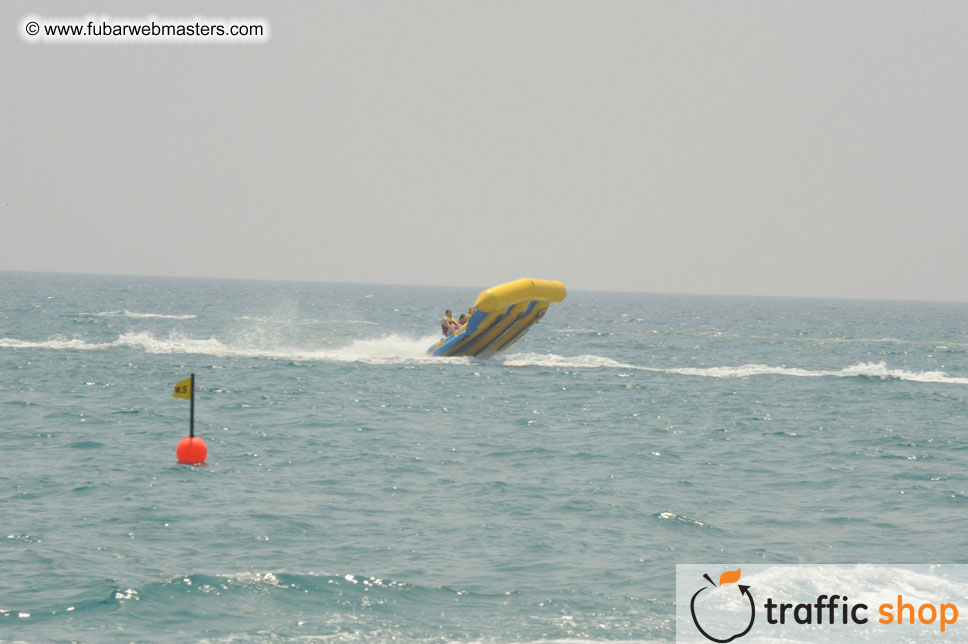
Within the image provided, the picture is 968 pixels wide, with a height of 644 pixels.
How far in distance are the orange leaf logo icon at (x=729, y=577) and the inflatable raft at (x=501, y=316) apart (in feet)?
45.8

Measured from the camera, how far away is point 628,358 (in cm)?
3216

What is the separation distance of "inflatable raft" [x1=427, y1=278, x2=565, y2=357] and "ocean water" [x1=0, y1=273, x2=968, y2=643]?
1118 millimetres

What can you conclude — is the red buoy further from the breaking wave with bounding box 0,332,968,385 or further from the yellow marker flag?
the breaking wave with bounding box 0,332,968,385

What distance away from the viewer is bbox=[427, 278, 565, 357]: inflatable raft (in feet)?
74.9

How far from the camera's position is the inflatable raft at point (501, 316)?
22844 millimetres

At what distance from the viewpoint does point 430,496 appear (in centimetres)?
1105

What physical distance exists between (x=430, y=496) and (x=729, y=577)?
3622mm

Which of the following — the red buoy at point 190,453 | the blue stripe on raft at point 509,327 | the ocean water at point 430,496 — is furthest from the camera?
the blue stripe on raft at point 509,327

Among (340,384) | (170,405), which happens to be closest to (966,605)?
(170,405)

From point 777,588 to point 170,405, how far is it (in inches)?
470

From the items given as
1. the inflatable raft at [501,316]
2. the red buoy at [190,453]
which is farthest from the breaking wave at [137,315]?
the red buoy at [190,453]

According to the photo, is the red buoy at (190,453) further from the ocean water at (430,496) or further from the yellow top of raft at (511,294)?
the yellow top of raft at (511,294)

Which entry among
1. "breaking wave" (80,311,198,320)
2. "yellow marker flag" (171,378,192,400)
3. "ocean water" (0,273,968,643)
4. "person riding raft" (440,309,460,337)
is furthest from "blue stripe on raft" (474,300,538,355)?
"breaking wave" (80,311,198,320)

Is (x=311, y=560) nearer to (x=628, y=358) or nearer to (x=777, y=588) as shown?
(x=777, y=588)
